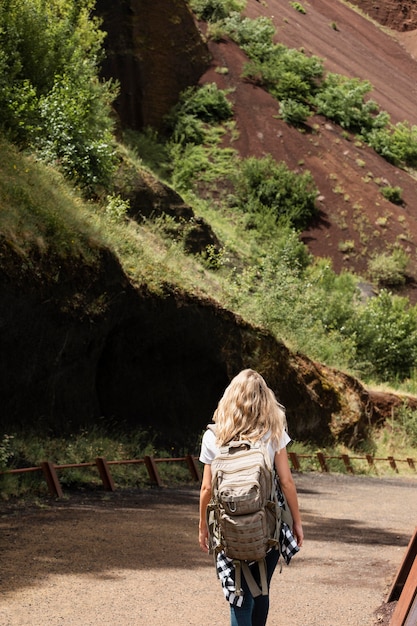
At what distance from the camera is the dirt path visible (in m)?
6.27

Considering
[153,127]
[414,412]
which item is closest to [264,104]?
[153,127]

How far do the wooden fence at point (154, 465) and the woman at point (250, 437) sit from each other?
20.2ft

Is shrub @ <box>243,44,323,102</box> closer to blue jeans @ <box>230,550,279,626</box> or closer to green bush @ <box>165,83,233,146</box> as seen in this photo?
green bush @ <box>165,83,233,146</box>

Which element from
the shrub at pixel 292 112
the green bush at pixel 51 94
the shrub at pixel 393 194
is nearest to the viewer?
the green bush at pixel 51 94

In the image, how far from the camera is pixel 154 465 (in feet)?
45.5

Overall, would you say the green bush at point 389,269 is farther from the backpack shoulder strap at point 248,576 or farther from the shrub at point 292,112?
the backpack shoulder strap at point 248,576

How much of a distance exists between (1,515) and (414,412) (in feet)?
62.6

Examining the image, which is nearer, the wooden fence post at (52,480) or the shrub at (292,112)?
the wooden fence post at (52,480)

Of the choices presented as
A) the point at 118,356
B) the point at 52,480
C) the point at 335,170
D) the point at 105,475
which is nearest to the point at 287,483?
the point at 52,480

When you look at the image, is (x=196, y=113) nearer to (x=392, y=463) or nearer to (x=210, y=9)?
(x=210, y=9)

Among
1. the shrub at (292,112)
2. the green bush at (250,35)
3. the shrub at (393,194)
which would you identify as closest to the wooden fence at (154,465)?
the shrub at (393,194)

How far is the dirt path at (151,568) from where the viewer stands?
6270 mm

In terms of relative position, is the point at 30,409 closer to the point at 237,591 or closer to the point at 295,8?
the point at 237,591

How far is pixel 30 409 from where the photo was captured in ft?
42.7
